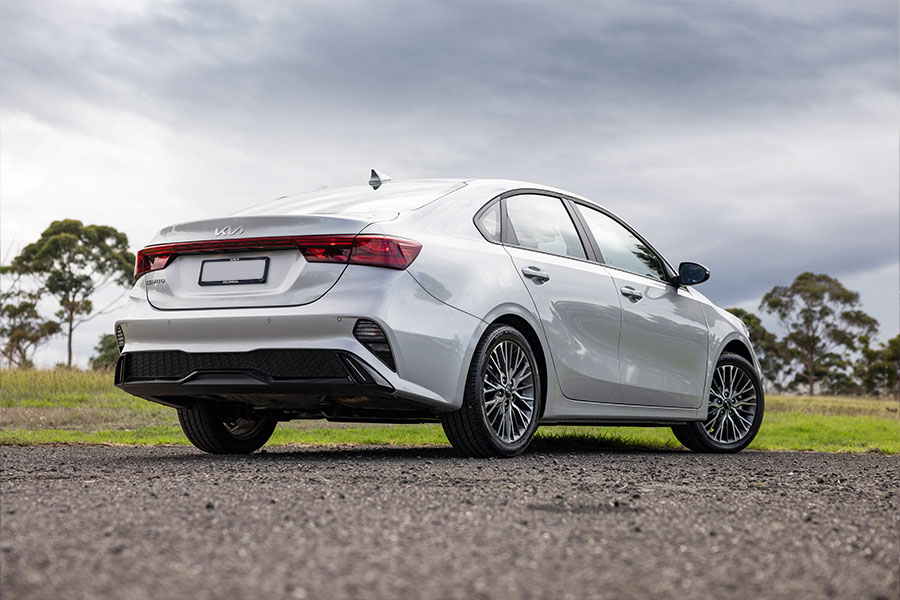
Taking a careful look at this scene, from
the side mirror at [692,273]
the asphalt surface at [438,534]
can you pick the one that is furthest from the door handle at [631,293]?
the asphalt surface at [438,534]

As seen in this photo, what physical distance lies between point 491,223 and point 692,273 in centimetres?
229

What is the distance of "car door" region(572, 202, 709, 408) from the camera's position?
7062mm

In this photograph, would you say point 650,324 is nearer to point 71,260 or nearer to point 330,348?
point 330,348

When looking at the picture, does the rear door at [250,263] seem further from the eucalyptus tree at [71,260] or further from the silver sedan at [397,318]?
the eucalyptus tree at [71,260]

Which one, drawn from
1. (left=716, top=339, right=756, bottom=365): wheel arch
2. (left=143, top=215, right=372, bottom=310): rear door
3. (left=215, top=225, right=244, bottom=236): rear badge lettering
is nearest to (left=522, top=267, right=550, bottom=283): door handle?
(left=143, top=215, right=372, bottom=310): rear door

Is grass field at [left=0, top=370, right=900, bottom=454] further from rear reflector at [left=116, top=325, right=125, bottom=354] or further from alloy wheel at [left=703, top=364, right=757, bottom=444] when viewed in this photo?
rear reflector at [left=116, top=325, right=125, bottom=354]

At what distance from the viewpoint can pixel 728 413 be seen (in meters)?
8.26

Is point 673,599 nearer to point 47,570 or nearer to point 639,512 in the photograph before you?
point 639,512

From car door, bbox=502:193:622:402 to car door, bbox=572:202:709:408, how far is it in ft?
0.57

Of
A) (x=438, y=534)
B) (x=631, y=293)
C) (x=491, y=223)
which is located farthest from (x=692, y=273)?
(x=438, y=534)

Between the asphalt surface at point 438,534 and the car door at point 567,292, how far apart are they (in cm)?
127

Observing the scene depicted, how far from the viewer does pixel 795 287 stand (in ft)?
178

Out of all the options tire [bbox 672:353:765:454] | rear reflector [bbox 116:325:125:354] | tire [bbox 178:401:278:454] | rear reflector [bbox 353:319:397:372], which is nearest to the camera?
rear reflector [bbox 353:319:397:372]

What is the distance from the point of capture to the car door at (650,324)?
7062 millimetres
